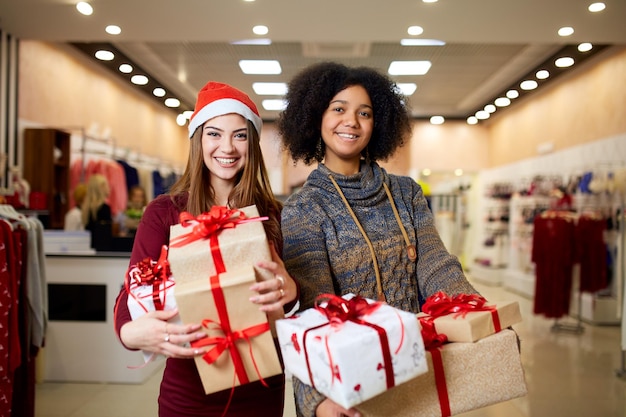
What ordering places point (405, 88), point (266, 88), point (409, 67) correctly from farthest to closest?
1. point (409, 67)
2. point (266, 88)
3. point (405, 88)

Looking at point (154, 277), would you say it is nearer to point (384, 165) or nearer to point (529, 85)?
point (384, 165)

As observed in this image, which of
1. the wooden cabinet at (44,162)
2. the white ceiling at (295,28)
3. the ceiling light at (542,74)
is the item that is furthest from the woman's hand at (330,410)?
the ceiling light at (542,74)

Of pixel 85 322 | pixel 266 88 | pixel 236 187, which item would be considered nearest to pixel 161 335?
pixel 236 187

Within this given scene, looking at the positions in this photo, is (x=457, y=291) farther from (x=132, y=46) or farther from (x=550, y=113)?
(x=550, y=113)

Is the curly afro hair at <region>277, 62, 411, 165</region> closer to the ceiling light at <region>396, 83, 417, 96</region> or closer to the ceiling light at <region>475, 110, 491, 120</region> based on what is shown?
the ceiling light at <region>396, 83, 417, 96</region>

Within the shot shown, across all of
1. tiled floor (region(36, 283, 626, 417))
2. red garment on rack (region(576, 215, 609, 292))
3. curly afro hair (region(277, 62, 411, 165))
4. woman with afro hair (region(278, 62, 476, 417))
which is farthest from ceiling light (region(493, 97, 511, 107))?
woman with afro hair (region(278, 62, 476, 417))

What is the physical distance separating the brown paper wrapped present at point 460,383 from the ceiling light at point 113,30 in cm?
451

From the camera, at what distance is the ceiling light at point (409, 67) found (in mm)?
5297

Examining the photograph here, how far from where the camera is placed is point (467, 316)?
127 cm

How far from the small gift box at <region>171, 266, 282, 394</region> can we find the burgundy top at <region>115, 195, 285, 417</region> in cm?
31

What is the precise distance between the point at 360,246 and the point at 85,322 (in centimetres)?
340

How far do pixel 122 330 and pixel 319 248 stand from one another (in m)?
0.51

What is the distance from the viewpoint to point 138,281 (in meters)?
1.31

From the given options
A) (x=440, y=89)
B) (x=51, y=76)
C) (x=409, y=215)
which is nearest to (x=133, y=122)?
(x=51, y=76)
